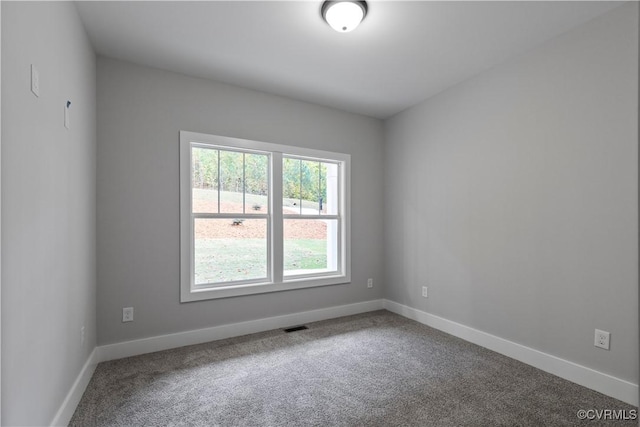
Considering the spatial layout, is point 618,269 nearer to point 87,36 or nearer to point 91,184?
point 91,184

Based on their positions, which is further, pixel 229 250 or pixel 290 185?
pixel 290 185

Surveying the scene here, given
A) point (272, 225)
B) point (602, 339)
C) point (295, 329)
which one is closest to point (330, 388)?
point (295, 329)

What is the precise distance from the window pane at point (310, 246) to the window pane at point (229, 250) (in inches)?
12.5

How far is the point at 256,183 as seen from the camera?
3.54m

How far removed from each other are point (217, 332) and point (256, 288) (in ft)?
1.86

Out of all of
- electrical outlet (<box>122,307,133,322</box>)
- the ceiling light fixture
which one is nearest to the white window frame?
electrical outlet (<box>122,307,133,322</box>)

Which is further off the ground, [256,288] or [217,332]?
[256,288]

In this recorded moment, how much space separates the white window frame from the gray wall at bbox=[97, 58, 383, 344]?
2.8 inches

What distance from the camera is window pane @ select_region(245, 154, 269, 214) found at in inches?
137

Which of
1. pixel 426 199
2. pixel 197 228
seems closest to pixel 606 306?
pixel 426 199

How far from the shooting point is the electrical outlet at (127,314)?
9.12 ft

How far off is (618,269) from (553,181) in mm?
745

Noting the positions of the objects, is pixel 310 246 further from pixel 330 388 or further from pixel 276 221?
pixel 330 388

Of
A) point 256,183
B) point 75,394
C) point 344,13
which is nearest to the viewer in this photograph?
point 75,394
